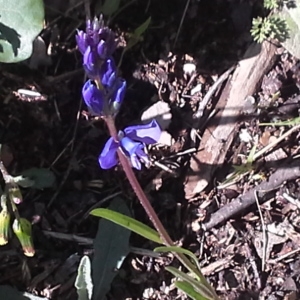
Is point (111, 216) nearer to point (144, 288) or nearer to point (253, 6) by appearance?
point (144, 288)

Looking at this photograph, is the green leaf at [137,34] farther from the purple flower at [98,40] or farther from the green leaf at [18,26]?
the purple flower at [98,40]

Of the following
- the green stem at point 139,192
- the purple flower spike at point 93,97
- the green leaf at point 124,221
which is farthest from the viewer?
the green leaf at point 124,221

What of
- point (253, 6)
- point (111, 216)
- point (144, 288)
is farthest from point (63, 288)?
point (253, 6)

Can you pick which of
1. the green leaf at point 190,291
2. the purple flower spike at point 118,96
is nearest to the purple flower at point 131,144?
the purple flower spike at point 118,96

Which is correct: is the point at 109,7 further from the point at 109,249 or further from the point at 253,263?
the point at 253,263

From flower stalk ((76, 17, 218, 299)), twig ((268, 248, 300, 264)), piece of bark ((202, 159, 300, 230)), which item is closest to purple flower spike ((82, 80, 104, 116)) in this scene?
flower stalk ((76, 17, 218, 299))

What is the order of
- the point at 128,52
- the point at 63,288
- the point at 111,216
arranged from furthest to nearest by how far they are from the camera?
the point at 128,52 → the point at 63,288 → the point at 111,216
